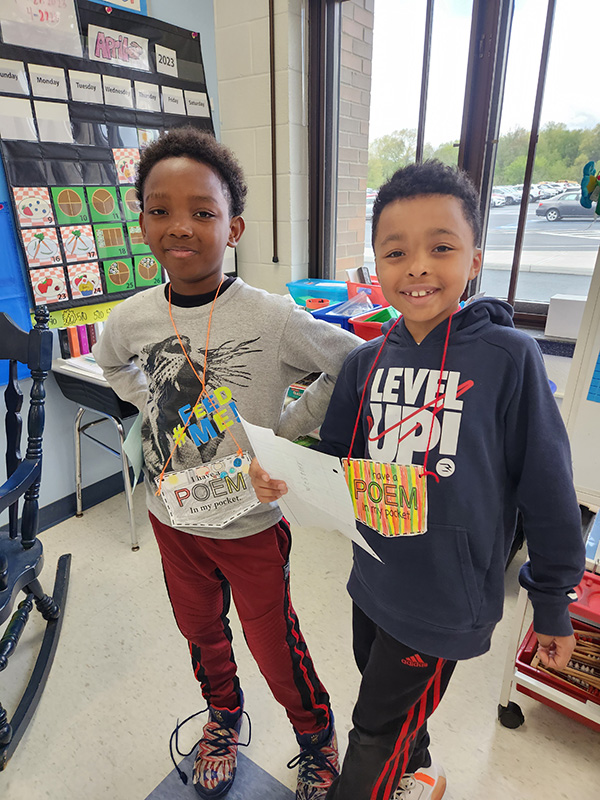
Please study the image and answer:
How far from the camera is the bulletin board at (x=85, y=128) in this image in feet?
5.65

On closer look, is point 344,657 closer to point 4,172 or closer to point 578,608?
point 578,608

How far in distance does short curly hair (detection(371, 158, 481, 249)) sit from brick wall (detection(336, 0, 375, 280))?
1.68 metres

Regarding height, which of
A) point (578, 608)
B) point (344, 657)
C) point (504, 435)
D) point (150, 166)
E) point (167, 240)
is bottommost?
point (344, 657)

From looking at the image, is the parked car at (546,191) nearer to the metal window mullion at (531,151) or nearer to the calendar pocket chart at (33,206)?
the metal window mullion at (531,151)

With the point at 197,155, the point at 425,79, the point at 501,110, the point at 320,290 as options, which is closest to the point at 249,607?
the point at 197,155

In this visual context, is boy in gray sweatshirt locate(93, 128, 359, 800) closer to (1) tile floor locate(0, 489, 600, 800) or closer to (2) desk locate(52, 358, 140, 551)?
(1) tile floor locate(0, 489, 600, 800)

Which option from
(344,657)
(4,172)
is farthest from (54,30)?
(344,657)

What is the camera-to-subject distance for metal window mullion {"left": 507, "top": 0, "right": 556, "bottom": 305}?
1.62 m

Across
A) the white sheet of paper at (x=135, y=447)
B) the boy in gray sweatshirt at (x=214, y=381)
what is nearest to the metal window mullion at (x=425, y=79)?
the boy in gray sweatshirt at (x=214, y=381)

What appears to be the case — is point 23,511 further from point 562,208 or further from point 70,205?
point 562,208

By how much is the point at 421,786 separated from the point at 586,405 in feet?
2.93

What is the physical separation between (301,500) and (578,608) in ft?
2.57

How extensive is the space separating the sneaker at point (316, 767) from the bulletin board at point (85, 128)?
168 cm

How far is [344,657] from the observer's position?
1.48m
